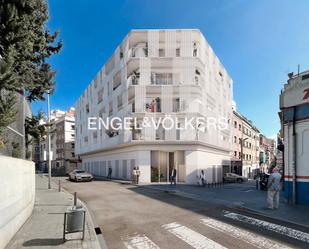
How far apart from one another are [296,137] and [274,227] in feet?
18.9

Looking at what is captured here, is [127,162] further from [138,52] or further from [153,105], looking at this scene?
[138,52]

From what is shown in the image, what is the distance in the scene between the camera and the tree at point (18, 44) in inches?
313

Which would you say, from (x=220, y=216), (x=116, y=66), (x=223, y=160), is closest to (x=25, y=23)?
(x=220, y=216)

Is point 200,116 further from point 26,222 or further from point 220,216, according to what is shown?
point 26,222

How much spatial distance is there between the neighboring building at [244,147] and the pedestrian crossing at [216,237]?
37.7 metres

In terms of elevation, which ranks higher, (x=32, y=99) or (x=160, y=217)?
(x=32, y=99)

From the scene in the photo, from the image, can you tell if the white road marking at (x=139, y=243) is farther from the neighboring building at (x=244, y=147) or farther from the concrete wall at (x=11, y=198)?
the neighboring building at (x=244, y=147)

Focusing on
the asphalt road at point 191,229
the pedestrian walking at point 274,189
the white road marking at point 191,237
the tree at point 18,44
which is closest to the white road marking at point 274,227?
the asphalt road at point 191,229

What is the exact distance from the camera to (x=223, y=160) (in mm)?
39750

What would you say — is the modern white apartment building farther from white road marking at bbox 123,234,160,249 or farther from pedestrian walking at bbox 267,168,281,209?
white road marking at bbox 123,234,160,249

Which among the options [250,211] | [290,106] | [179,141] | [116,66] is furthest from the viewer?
[116,66]

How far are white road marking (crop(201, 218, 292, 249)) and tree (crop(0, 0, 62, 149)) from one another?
22.4 ft

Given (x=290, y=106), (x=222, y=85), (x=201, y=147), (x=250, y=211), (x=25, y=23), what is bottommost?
(x=250, y=211)

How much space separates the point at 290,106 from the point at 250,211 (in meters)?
5.33
